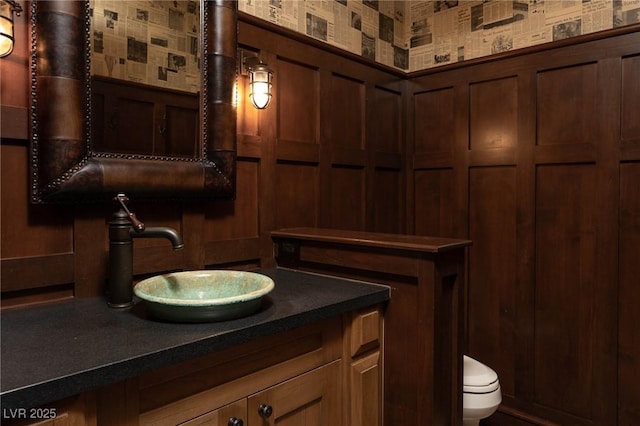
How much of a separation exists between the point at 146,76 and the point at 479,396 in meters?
1.94

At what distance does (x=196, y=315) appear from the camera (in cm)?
117

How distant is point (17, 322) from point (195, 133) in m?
0.89

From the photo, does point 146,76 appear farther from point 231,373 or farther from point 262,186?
point 231,373

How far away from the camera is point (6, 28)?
4.01 ft

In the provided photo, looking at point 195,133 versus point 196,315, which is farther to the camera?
point 195,133

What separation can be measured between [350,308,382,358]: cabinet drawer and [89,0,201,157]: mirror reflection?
0.91m

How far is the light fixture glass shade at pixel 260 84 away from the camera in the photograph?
1.87m

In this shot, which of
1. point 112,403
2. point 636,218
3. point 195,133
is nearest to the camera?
point 112,403

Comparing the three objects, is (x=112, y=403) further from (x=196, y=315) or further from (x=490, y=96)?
(x=490, y=96)

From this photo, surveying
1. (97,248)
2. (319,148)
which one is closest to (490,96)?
(319,148)

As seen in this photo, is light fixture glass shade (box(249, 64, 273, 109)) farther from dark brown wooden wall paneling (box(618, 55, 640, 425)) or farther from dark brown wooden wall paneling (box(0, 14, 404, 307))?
dark brown wooden wall paneling (box(618, 55, 640, 425))

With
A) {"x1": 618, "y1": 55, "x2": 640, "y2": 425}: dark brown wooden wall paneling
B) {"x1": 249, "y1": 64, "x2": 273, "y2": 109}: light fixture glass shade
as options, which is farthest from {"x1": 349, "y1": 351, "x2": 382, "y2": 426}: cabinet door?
{"x1": 618, "y1": 55, "x2": 640, "y2": 425}: dark brown wooden wall paneling

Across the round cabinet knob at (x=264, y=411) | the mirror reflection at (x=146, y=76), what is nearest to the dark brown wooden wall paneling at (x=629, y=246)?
the round cabinet knob at (x=264, y=411)

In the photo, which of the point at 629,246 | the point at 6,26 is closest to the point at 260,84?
the point at 6,26
